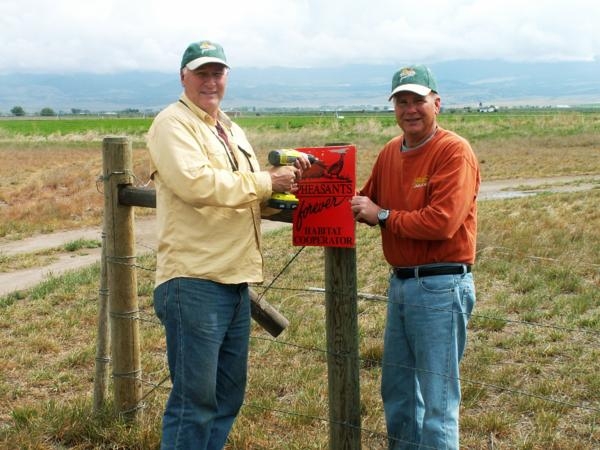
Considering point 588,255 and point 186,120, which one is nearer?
point 186,120

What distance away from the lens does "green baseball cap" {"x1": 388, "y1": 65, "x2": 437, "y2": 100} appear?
3.13m

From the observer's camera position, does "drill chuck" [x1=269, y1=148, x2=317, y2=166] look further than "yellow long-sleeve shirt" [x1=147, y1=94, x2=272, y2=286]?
Yes

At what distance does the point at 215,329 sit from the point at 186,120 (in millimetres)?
882

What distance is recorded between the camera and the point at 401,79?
10.5ft

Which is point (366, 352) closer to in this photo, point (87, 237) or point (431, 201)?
point (431, 201)

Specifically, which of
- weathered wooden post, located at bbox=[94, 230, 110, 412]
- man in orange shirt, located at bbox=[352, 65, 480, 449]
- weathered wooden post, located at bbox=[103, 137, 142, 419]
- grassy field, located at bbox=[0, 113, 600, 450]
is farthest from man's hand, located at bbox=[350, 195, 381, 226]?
weathered wooden post, located at bbox=[94, 230, 110, 412]

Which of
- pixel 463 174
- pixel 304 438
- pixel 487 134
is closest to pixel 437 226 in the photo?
pixel 463 174

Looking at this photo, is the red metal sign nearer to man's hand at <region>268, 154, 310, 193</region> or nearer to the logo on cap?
man's hand at <region>268, 154, 310, 193</region>

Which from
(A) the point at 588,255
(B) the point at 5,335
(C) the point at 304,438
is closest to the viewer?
(C) the point at 304,438

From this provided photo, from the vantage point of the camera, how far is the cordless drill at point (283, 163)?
10.3 feet

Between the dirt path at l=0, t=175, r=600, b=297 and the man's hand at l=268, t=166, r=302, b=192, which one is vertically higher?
the man's hand at l=268, t=166, r=302, b=192

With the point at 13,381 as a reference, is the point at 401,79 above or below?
above

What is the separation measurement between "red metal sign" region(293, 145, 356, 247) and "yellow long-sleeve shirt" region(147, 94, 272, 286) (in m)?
0.23

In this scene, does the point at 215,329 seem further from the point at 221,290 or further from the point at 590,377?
the point at 590,377
